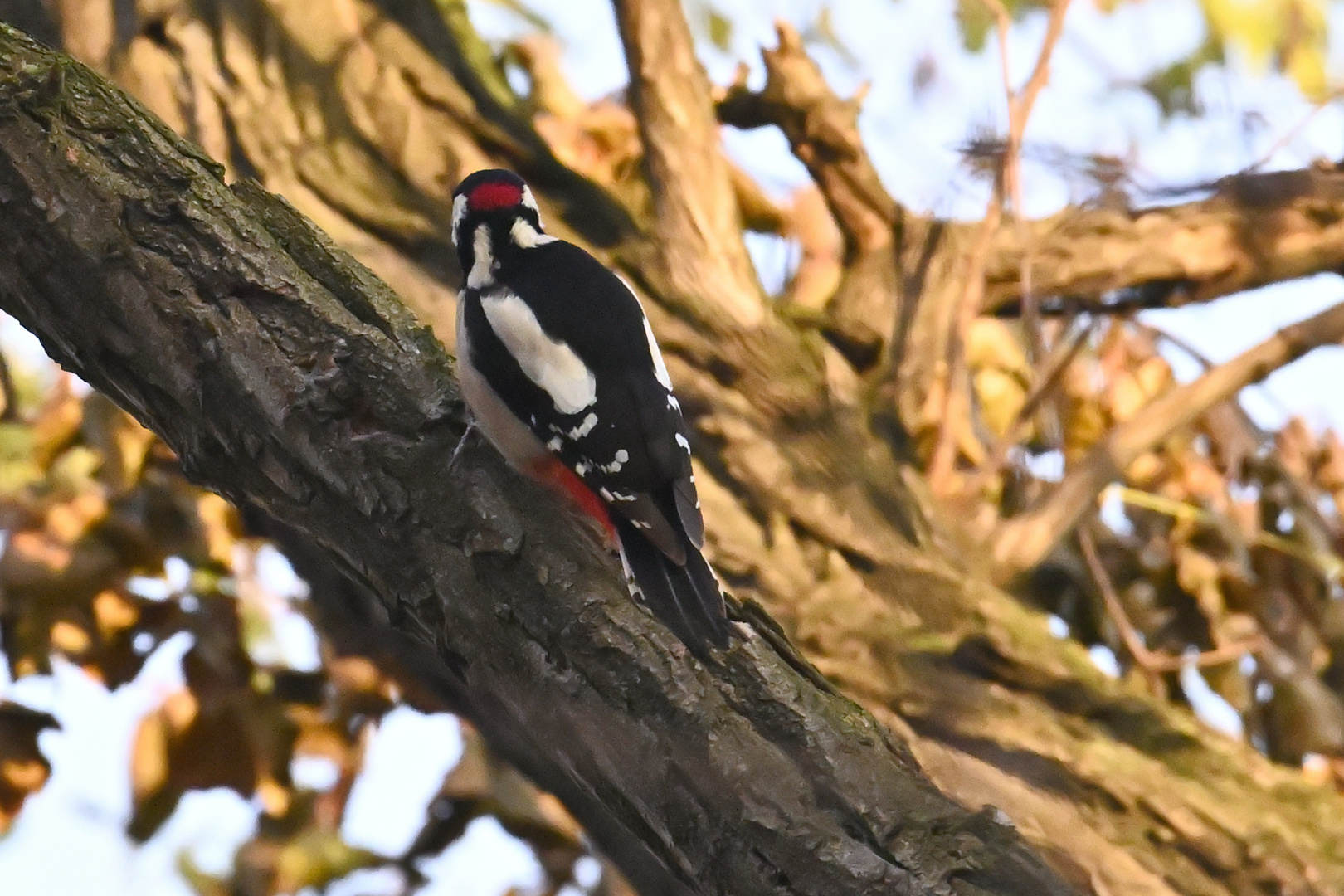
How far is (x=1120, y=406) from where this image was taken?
156 inches

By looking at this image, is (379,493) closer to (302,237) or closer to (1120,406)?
(302,237)

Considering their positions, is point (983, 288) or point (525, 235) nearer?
point (525, 235)

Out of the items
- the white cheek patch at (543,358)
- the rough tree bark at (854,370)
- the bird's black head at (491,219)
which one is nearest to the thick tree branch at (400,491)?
the rough tree bark at (854,370)

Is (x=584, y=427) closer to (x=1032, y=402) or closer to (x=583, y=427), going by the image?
(x=583, y=427)

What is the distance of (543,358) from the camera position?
7.80 feet

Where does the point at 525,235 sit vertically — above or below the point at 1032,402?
below

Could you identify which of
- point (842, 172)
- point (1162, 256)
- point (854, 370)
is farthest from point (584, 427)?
point (1162, 256)

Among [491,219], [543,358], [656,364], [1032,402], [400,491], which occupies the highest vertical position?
[1032,402]

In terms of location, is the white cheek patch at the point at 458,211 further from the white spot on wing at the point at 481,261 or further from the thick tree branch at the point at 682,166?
the thick tree branch at the point at 682,166

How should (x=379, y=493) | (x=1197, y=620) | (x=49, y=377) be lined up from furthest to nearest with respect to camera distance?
(x=49, y=377)
(x=1197, y=620)
(x=379, y=493)

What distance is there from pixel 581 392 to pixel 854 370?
141 centimetres

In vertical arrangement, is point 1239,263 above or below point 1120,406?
above


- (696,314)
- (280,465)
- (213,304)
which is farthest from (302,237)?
(696,314)

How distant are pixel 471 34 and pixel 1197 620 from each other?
7.88 ft
